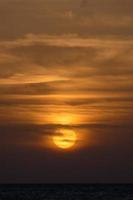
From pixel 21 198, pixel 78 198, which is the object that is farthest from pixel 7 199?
pixel 78 198

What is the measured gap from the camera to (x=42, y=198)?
10681 centimetres

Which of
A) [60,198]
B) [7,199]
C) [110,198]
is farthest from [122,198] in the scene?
[7,199]

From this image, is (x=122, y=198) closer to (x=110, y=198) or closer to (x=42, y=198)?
(x=110, y=198)

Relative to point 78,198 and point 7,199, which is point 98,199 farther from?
point 7,199

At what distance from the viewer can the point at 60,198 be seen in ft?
352

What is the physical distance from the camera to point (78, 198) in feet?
351

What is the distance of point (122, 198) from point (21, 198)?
44.1ft

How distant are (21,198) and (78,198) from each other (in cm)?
777

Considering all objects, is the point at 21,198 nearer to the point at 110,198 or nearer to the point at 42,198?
the point at 42,198

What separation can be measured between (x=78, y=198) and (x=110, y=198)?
14.1 feet

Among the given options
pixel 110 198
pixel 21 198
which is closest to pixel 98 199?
pixel 110 198

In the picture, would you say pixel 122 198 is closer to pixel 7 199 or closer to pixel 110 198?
pixel 110 198

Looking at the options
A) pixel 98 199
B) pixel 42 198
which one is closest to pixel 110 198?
pixel 98 199

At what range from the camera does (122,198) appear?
107 metres
